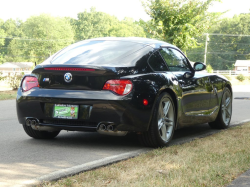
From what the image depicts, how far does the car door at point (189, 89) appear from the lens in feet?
23.7

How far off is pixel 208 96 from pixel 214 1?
17.8 metres

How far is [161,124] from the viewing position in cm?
661

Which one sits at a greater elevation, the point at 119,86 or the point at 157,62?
the point at 157,62

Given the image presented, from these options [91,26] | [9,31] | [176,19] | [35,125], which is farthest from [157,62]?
[9,31]

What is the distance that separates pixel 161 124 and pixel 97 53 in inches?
51.5

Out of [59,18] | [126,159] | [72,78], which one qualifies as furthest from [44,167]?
[59,18]

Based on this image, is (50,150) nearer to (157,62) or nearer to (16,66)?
(157,62)

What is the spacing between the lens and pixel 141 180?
4453 millimetres

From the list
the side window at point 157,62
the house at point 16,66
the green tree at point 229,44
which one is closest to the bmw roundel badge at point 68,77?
the side window at point 157,62

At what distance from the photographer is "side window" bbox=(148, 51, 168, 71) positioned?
6709mm

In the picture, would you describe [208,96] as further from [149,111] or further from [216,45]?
[216,45]

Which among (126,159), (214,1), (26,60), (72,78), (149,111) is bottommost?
(26,60)

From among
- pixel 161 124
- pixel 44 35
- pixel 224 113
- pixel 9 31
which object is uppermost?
pixel 161 124

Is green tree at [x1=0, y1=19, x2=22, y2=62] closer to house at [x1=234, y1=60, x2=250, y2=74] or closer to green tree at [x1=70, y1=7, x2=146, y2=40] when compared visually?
green tree at [x1=70, y1=7, x2=146, y2=40]
